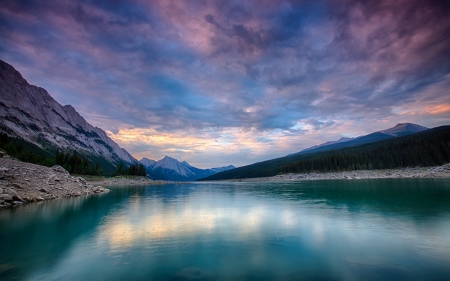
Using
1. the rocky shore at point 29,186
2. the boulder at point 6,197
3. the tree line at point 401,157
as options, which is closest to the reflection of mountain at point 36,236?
the boulder at point 6,197

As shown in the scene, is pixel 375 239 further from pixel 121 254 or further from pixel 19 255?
pixel 19 255

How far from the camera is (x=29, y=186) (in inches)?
Result: 1134

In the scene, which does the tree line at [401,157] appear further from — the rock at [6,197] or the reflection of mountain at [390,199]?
the rock at [6,197]

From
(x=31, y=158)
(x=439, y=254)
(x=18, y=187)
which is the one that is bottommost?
(x=439, y=254)

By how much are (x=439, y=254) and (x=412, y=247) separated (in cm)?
102

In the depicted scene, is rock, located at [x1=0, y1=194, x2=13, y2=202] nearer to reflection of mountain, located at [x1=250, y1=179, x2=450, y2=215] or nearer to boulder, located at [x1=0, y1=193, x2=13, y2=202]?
boulder, located at [x1=0, y1=193, x2=13, y2=202]

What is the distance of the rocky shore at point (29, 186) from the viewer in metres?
24.4

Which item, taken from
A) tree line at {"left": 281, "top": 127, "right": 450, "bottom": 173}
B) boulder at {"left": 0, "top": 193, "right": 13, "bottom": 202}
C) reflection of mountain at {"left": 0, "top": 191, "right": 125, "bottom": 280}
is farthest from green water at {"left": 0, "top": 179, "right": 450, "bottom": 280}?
tree line at {"left": 281, "top": 127, "right": 450, "bottom": 173}

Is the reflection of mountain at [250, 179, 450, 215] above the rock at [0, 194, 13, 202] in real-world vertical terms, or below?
below

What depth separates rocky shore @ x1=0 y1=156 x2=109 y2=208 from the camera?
2444 centimetres

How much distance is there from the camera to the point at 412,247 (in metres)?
10.1

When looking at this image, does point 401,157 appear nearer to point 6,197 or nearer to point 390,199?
point 390,199

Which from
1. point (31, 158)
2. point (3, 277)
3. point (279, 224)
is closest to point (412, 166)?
point (279, 224)

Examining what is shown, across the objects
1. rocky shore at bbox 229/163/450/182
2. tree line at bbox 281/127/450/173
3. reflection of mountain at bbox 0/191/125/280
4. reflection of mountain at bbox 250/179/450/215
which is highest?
tree line at bbox 281/127/450/173
